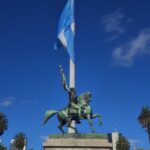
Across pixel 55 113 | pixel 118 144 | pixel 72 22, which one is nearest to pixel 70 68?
pixel 72 22

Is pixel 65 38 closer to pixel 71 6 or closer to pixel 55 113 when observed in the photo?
pixel 71 6

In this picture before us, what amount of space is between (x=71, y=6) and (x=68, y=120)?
17.0m

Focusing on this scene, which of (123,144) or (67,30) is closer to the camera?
(67,30)

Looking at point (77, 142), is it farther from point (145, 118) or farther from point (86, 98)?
point (145, 118)

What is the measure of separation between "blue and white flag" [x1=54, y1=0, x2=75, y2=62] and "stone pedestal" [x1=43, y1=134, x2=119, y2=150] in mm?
10915

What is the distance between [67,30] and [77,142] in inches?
591

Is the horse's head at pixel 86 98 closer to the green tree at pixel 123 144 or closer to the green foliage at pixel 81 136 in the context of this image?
the green foliage at pixel 81 136

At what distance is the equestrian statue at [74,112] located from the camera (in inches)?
1155

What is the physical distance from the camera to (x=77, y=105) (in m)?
29.6

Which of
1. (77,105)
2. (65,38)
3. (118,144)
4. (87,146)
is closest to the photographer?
(87,146)

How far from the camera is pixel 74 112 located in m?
29.3

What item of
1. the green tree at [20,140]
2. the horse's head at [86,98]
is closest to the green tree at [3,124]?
the green tree at [20,140]


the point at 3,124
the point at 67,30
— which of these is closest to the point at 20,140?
the point at 3,124

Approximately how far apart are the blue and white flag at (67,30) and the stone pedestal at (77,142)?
10.9 metres
